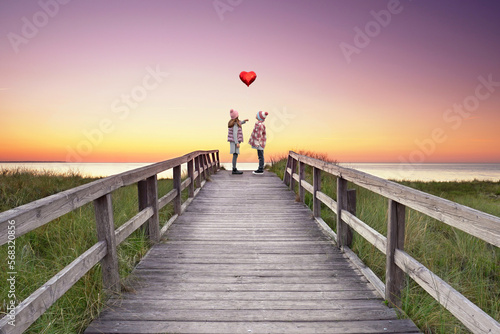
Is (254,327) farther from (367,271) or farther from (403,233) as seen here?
(367,271)

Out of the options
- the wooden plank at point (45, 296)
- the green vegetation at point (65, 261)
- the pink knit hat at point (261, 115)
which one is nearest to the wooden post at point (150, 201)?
the green vegetation at point (65, 261)

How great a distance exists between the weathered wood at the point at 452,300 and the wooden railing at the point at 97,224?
263cm

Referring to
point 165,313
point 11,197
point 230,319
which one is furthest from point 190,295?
point 11,197

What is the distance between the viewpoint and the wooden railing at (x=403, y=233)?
203 centimetres

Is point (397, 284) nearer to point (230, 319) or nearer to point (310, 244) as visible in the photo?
point (230, 319)

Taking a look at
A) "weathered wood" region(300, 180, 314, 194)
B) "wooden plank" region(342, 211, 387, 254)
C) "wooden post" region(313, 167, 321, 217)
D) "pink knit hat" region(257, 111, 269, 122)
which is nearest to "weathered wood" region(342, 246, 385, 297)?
"wooden plank" region(342, 211, 387, 254)

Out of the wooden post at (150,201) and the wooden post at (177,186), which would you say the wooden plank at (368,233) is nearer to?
the wooden post at (150,201)

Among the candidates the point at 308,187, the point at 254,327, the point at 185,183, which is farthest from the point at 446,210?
the point at 185,183

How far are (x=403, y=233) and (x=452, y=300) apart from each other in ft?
2.76

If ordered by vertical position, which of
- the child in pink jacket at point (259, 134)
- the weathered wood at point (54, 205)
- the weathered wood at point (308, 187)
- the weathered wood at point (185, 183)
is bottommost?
the weathered wood at point (308, 187)

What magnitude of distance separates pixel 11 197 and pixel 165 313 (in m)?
7.08

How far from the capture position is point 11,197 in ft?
26.4

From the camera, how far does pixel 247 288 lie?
3.45 metres

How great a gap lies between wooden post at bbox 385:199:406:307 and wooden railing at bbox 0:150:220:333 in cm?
255
